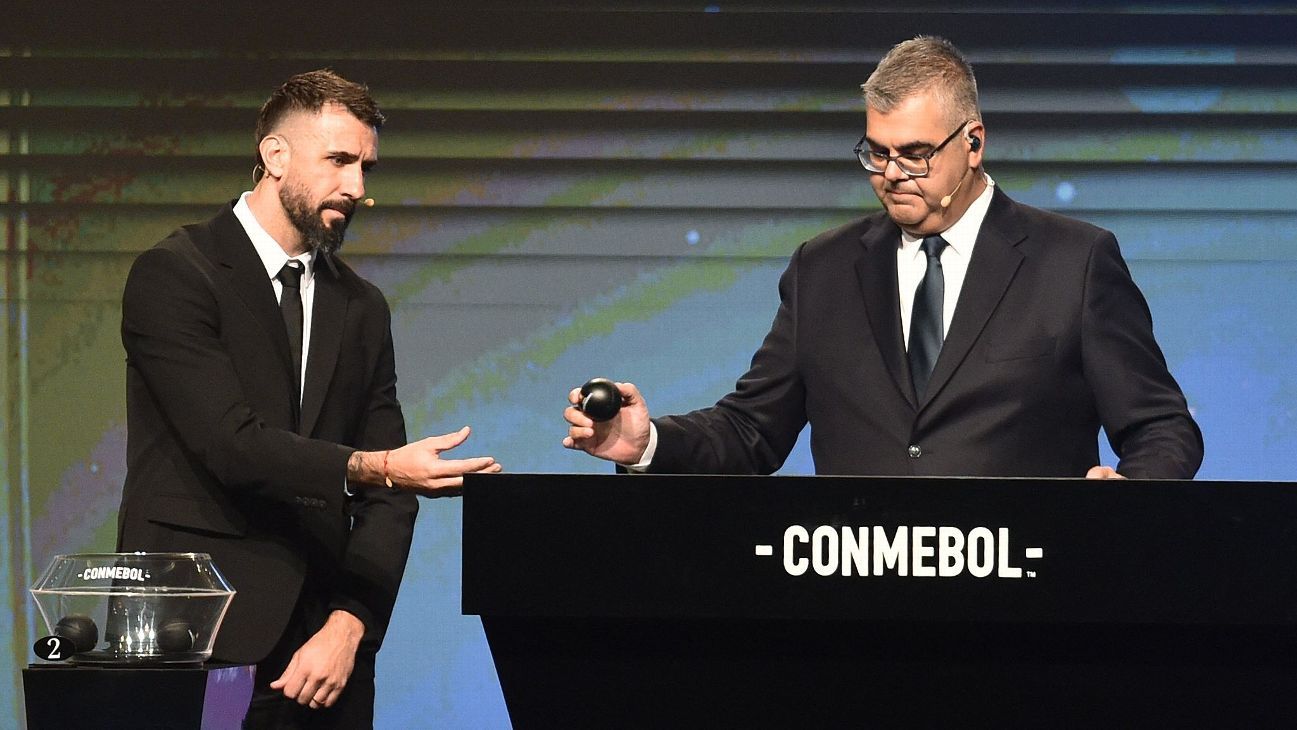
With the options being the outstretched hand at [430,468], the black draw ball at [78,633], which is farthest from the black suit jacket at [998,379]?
the black draw ball at [78,633]

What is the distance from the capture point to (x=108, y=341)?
3.96 m

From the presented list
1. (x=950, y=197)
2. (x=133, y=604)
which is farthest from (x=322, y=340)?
(x=950, y=197)

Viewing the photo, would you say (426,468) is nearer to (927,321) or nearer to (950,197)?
(927,321)

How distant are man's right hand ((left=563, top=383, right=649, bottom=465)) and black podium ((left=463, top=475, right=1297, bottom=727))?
20.8 inches

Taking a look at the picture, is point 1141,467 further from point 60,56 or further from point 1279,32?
point 60,56

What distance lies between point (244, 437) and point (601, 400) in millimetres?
749

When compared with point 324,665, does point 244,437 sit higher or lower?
higher

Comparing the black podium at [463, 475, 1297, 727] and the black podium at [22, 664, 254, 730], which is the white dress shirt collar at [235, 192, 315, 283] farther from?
the black podium at [463, 475, 1297, 727]

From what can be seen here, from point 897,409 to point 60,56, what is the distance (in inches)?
109

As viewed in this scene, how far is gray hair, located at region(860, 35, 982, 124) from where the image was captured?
7.66 feet

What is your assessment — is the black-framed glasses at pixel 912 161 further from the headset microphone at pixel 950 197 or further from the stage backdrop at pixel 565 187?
the stage backdrop at pixel 565 187

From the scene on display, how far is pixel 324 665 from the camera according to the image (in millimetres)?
2406

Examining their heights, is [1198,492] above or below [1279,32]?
below

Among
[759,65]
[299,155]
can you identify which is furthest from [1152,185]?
[299,155]
